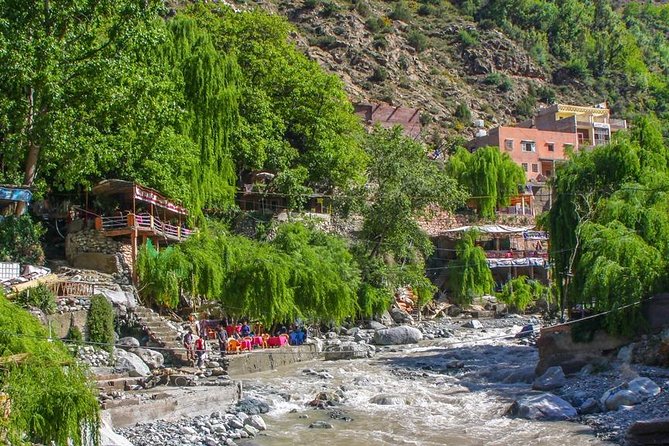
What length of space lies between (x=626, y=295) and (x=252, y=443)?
11.8 m

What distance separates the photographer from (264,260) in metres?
31.5

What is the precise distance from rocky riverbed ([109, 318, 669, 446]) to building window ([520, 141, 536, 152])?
41.7 m

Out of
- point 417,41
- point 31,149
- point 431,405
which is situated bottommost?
point 431,405

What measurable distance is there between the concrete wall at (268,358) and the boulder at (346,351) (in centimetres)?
52

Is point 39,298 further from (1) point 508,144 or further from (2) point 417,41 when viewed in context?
(2) point 417,41

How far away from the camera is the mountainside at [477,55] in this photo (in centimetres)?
9119

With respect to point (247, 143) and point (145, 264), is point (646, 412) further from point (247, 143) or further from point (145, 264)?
point (247, 143)

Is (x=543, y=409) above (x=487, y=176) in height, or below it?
below

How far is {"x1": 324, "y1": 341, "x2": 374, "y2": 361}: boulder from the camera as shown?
31.6m

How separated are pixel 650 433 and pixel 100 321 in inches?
646

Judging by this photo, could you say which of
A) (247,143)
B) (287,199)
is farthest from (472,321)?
(247,143)

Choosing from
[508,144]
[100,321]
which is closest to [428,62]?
[508,144]

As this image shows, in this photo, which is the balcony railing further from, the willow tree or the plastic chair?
the plastic chair

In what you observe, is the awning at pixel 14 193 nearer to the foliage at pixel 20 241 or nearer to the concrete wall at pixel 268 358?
the foliage at pixel 20 241
